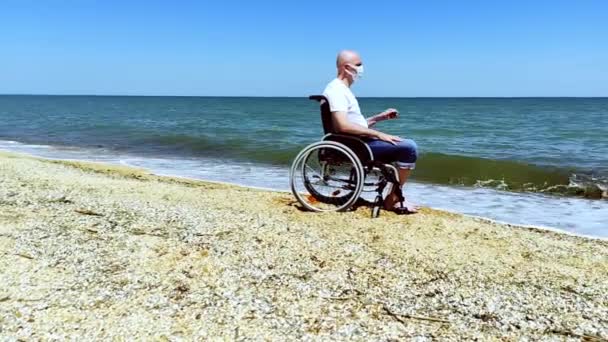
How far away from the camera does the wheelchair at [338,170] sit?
15.9 feet

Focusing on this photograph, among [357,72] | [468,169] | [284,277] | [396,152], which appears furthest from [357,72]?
[468,169]

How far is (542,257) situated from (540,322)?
1293mm

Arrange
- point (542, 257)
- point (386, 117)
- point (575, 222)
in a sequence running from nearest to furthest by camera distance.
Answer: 1. point (542, 257)
2. point (386, 117)
3. point (575, 222)

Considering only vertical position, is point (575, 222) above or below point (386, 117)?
below

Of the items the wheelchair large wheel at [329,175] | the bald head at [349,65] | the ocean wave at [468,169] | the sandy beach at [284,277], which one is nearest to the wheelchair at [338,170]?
the wheelchair large wheel at [329,175]

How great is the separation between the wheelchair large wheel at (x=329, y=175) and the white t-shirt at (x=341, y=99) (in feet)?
1.01

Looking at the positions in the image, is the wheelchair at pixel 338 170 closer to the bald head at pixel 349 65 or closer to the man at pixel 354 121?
the man at pixel 354 121

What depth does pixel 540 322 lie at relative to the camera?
2.86 meters

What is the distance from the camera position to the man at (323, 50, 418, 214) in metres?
4.77

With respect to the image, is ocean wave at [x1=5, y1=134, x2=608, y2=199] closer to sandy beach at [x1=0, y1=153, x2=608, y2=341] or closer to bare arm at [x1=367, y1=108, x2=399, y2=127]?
sandy beach at [x1=0, y1=153, x2=608, y2=341]

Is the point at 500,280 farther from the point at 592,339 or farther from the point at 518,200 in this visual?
the point at 518,200

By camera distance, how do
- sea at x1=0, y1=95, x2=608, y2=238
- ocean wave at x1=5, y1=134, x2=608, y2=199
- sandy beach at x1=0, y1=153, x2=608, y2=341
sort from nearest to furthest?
sandy beach at x1=0, y1=153, x2=608, y2=341 < sea at x1=0, y1=95, x2=608, y2=238 < ocean wave at x1=5, y1=134, x2=608, y2=199

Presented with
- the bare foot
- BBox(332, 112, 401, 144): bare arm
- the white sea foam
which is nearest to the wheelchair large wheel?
BBox(332, 112, 401, 144): bare arm

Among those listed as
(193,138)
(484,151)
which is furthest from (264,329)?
(193,138)
